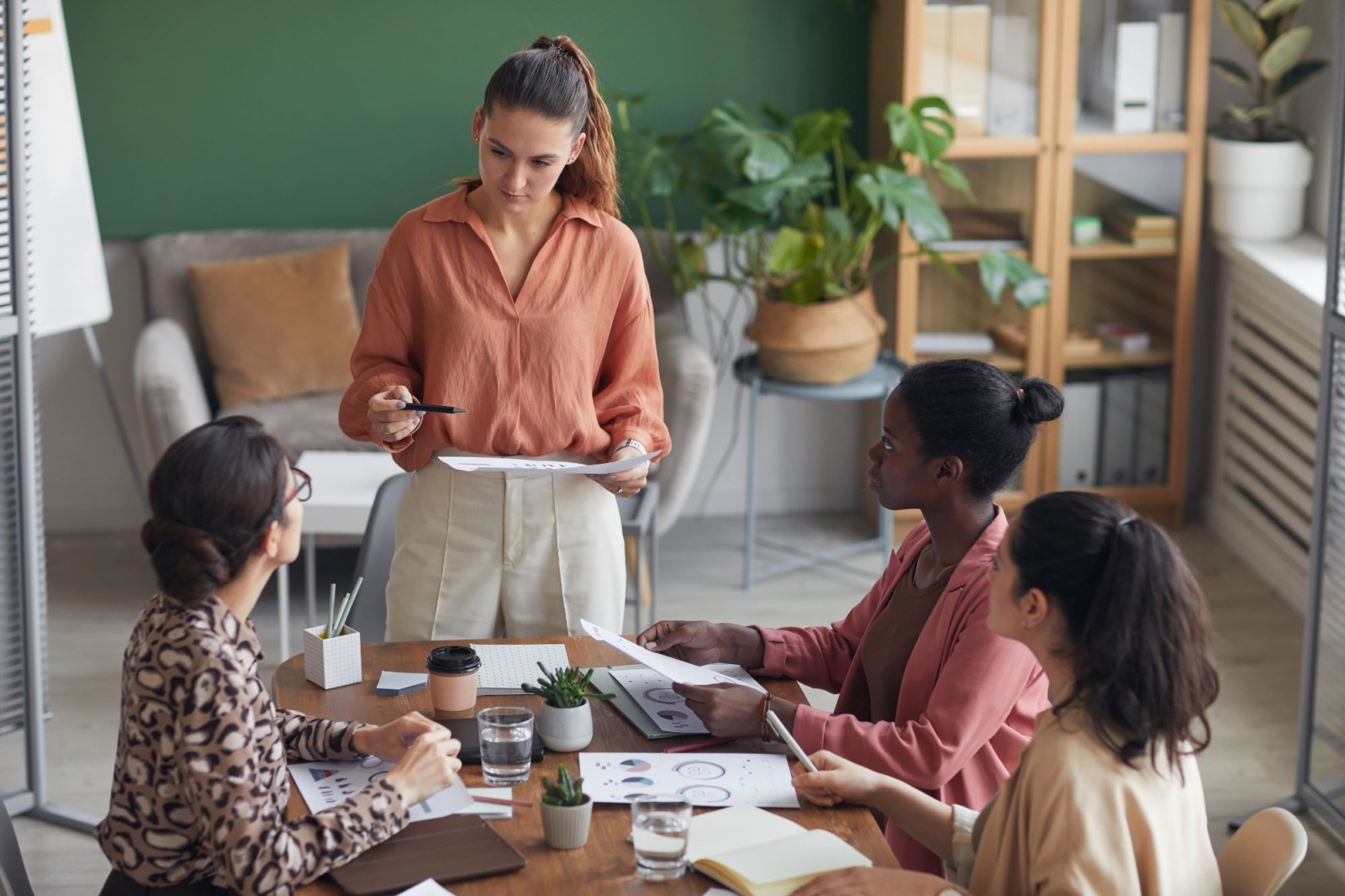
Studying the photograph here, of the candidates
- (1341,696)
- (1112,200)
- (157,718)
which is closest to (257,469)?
(157,718)

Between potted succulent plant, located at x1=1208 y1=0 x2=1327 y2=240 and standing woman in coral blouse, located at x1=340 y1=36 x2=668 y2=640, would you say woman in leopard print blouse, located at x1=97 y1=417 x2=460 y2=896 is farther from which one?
potted succulent plant, located at x1=1208 y1=0 x2=1327 y2=240

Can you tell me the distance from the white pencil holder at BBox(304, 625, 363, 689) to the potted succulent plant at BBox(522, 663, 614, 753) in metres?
0.32

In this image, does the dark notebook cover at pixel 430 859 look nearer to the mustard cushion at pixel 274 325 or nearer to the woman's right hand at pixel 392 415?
the woman's right hand at pixel 392 415

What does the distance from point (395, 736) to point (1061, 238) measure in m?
3.46

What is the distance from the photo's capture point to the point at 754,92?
4812 mm

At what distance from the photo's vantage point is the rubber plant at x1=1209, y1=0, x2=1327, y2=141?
14.1 ft

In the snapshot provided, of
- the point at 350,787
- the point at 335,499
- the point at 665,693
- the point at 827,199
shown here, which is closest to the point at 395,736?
the point at 350,787

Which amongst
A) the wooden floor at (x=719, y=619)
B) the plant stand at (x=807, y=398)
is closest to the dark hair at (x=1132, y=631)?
the wooden floor at (x=719, y=619)

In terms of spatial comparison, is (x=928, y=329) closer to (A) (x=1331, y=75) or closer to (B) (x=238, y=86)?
(A) (x=1331, y=75)

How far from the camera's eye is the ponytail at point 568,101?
205 centimetres

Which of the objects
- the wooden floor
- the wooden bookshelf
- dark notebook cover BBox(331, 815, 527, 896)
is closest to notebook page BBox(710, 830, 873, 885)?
dark notebook cover BBox(331, 815, 527, 896)

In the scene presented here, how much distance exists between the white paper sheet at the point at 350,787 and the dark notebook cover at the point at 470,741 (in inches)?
1.9

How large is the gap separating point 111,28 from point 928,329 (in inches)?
109

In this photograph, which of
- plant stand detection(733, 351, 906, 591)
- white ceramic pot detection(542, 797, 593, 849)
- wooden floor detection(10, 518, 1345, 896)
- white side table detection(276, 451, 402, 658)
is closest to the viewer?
white ceramic pot detection(542, 797, 593, 849)
